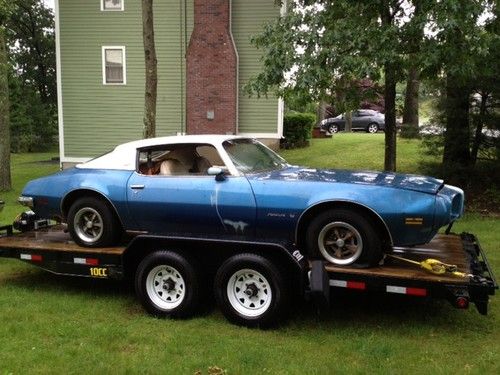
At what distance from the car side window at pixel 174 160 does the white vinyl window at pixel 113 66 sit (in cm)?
1418

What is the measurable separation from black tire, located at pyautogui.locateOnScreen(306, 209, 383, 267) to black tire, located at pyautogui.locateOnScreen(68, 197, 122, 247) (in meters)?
2.20

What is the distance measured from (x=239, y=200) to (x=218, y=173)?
35cm

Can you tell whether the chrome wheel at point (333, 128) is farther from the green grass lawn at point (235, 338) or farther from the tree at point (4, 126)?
the green grass lawn at point (235, 338)

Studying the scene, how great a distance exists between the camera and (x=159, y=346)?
4.81 meters

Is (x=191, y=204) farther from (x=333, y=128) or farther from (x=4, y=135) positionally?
(x=333, y=128)

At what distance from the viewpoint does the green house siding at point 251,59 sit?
60.8 feet

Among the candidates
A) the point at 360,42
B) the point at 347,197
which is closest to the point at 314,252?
the point at 347,197

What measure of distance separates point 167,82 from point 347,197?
599 inches

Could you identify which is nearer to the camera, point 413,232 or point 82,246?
point 413,232

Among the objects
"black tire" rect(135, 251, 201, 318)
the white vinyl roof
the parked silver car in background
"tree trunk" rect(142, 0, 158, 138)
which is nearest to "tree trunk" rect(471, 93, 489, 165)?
"tree trunk" rect(142, 0, 158, 138)

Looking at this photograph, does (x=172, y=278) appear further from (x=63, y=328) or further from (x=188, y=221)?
(x=63, y=328)

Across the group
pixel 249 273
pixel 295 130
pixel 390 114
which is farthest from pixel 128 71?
pixel 249 273

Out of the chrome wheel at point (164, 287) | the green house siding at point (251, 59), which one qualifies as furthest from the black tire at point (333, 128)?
the chrome wheel at point (164, 287)

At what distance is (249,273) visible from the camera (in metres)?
5.23
